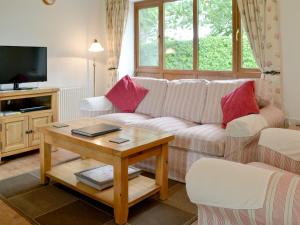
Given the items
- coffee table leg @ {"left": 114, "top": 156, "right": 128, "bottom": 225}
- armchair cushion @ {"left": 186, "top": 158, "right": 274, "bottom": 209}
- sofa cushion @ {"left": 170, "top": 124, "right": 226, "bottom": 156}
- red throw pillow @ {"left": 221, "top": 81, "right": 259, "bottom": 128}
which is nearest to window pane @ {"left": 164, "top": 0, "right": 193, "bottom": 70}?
red throw pillow @ {"left": 221, "top": 81, "right": 259, "bottom": 128}

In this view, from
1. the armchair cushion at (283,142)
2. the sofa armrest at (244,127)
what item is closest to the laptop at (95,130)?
the sofa armrest at (244,127)

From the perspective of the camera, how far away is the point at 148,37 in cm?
491

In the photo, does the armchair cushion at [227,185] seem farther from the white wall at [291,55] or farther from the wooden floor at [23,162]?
the wooden floor at [23,162]

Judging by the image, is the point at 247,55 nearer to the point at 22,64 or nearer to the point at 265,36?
the point at 265,36

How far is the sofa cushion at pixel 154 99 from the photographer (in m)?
3.72

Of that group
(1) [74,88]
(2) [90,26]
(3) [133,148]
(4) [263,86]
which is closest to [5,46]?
(1) [74,88]

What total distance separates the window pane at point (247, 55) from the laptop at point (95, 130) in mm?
1900

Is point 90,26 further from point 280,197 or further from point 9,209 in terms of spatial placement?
point 280,197

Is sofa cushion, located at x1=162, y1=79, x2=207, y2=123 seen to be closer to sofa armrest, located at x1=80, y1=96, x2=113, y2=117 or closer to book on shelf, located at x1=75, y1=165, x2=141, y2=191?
sofa armrest, located at x1=80, y1=96, x2=113, y2=117

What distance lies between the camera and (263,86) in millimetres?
3133

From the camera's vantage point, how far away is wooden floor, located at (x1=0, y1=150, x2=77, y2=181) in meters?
3.16

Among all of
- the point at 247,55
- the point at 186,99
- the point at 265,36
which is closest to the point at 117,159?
the point at 186,99

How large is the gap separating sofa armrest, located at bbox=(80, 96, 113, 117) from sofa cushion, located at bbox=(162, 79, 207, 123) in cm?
72

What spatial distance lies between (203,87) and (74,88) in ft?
6.75
